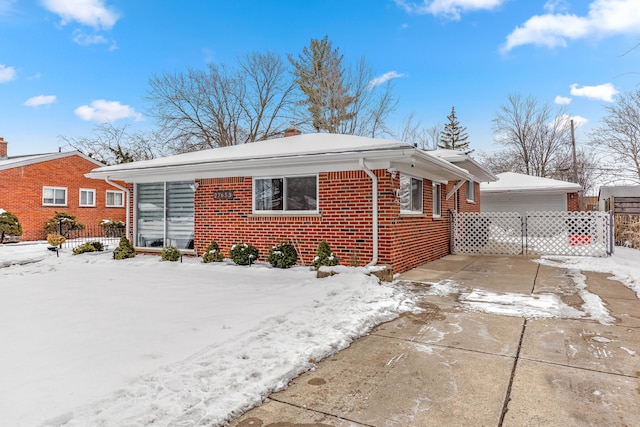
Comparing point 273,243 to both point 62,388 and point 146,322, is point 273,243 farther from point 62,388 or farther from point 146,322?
point 62,388

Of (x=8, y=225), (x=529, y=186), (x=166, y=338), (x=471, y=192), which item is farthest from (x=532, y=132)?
(x=8, y=225)

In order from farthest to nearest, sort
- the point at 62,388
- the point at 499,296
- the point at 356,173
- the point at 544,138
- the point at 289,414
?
the point at 544,138
the point at 356,173
the point at 499,296
the point at 62,388
the point at 289,414

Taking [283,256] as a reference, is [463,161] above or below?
above

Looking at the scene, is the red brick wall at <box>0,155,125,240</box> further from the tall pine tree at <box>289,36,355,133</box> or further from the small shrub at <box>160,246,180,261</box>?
the tall pine tree at <box>289,36,355,133</box>

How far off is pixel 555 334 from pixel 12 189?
21.6 metres

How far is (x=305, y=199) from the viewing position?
8375 mm

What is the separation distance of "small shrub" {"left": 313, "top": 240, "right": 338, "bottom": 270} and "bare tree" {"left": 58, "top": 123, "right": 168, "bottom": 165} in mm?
26032

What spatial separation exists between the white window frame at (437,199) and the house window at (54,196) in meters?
18.7

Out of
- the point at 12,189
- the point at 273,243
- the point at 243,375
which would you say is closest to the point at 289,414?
the point at 243,375

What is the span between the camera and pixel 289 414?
98.2 inches

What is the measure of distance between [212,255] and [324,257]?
10.2 feet

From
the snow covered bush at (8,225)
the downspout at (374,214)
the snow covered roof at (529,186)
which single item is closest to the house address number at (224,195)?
the downspout at (374,214)

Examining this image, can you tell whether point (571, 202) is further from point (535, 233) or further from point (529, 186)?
point (535, 233)

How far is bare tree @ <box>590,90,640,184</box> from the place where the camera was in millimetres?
22453
